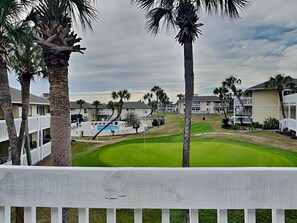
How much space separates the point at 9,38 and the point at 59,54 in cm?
390

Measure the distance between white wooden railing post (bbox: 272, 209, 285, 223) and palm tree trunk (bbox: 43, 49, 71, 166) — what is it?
4.37m

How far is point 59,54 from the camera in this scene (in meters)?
5.23

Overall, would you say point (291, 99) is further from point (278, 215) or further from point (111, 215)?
point (111, 215)

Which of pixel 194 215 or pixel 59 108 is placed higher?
pixel 59 108

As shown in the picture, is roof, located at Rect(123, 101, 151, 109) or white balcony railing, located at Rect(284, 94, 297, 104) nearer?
white balcony railing, located at Rect(284, 94, 297, 104)

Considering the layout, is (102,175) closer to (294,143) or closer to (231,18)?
(231,18)

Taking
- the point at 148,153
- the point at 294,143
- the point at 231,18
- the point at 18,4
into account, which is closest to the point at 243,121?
the point at 294,143

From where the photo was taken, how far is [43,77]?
44.2 feet

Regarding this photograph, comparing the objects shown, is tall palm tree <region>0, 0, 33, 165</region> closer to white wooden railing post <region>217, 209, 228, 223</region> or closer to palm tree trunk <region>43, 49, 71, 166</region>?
palm tree trunk <region>43, 49, 71, 166</region>

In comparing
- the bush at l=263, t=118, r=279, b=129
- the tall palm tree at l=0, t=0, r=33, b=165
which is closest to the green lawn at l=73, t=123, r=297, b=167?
the tall palm tree at l=0, t=0, r=33, b=165

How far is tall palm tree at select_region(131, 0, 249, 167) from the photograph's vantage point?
357 inches

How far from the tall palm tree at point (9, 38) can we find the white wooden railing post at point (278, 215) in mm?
→ 7279

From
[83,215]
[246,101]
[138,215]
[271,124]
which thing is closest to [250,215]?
[138,215]

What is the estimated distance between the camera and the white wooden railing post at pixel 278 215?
1.47 meters
